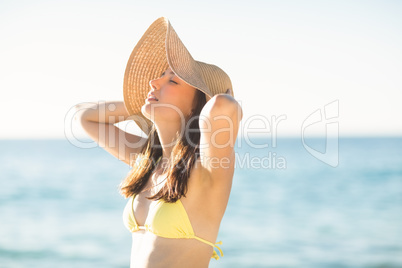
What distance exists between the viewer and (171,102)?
8.57 ft

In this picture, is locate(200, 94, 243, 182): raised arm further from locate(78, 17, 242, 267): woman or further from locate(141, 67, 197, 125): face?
locate(141, 67, 197, 125): face

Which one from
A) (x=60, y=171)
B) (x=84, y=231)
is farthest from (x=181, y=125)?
(x=60, y=171)

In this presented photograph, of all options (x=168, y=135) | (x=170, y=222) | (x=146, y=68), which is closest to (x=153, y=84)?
(x=168, y=135)

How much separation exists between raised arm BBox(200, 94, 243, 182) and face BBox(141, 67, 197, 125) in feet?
1.68

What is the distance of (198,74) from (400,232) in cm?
1101

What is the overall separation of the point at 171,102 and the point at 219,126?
705 mm

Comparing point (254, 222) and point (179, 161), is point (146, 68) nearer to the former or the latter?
point (179, 161)

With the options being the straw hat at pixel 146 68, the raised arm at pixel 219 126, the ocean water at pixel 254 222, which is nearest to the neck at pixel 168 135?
the straw hat at pixel 146 68

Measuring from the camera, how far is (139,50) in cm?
301

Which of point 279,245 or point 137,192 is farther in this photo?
point 279,245

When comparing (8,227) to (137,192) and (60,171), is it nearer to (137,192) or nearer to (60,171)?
(137,192)

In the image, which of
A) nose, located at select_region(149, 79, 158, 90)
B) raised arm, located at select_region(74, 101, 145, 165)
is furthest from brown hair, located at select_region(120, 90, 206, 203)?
nose, located at select_region(149, 79, 158, 90)

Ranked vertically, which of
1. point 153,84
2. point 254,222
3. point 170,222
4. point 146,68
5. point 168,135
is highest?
point 146,68

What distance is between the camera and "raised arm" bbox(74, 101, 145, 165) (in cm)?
313
